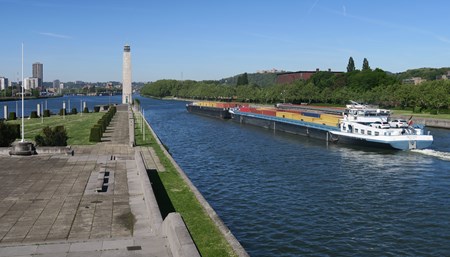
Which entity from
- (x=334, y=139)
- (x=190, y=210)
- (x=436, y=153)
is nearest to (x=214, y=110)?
(x=334, y=139)

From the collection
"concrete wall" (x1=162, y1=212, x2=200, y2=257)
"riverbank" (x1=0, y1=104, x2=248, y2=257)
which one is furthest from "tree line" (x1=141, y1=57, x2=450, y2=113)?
"concrete wall" (x1=162, y1=212, x2=200, y2=257)

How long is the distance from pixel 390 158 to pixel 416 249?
24989 mm

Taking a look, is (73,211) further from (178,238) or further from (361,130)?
(361,130)

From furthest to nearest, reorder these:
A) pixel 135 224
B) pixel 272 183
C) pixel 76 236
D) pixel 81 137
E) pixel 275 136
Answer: pixel 275 136 → pixel 81 137 → pixel 272 183 → pixel 135 224 → pixel 76 236

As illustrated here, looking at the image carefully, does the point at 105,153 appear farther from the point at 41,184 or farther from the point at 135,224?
the point at 135,224

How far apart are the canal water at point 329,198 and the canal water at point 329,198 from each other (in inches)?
1.6

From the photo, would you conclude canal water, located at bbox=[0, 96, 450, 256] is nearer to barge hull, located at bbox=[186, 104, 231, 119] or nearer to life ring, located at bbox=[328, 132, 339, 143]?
life ring, located at bbox=[328, 132, 339, 143]

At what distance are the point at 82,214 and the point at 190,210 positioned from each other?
393cm

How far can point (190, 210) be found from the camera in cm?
1733

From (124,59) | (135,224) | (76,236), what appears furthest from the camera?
(124,59)

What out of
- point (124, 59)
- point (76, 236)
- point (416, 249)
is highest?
point (124, 59)

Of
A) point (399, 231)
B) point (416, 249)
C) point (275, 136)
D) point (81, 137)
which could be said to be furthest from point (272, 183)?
point (275, 136)

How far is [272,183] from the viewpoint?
29516 mm

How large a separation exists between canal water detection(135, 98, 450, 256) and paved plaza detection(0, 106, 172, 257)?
490 cm
